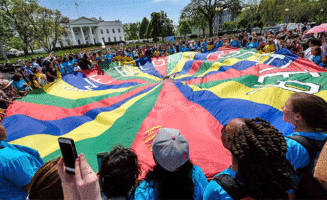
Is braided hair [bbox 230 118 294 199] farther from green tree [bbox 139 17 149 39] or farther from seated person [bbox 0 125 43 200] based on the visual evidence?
green tree [bbox 139 17 149 39]

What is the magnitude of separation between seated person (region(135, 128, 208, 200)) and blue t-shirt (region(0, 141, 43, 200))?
3.73 ft

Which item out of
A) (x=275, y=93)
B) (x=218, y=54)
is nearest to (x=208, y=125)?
(x=275, y=93)

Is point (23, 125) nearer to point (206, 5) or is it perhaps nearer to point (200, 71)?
point (200, 71)

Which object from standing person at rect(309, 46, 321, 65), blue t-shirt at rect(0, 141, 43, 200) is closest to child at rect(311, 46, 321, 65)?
standing person at rect(309, 46, 321, 65)

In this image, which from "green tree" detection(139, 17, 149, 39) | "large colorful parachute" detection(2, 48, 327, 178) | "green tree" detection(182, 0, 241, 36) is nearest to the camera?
"large colorful parachute" detection(2, 48, 327, 178)

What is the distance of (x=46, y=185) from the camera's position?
94 centimetres

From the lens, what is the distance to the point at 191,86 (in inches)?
158

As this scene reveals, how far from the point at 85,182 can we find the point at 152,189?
524 mm

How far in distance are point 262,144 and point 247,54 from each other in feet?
16.5

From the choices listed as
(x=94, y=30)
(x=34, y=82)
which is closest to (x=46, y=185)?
(x=34, y=82)

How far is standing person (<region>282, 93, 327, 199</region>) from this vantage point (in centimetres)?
117

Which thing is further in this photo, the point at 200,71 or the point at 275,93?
the point at 200,71

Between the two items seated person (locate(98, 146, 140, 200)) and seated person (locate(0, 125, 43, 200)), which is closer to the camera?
seated person (locate(98, 146, 140, 200))

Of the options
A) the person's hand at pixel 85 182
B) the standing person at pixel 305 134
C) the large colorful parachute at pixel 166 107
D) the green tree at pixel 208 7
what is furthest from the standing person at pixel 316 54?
the green tree at pixel 208 7
